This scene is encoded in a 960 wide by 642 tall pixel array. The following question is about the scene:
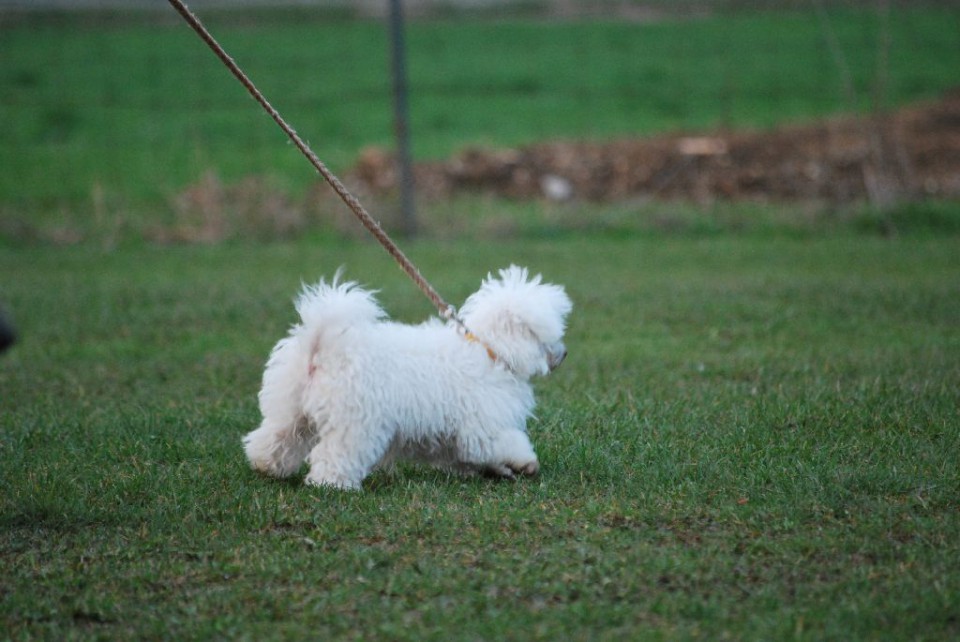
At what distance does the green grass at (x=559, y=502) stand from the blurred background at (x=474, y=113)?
7.04 meters

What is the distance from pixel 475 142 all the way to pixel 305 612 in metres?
19.1

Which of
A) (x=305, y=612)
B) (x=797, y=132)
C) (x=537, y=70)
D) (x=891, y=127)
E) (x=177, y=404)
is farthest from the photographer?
(x=537, y=70)

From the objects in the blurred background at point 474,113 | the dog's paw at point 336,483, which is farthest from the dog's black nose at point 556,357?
the blurred background at point 474,113

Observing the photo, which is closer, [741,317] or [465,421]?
[465,421]

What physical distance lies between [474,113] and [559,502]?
829 inches

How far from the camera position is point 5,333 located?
3947 mm

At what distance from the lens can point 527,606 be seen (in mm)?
4090

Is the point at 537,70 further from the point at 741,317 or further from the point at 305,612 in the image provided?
the point at 305,612

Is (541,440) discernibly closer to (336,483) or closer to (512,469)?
(512,469)

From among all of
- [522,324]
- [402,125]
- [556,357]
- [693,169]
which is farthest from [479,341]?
[693,169]

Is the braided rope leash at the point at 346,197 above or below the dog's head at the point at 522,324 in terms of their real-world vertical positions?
above

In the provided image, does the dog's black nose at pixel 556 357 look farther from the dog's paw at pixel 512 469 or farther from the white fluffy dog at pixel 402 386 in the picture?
the dog's paw at pixel 512 469

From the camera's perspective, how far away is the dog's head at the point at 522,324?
220 inches

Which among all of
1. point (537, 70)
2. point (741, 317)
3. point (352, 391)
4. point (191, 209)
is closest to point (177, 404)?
point (352, 391)
